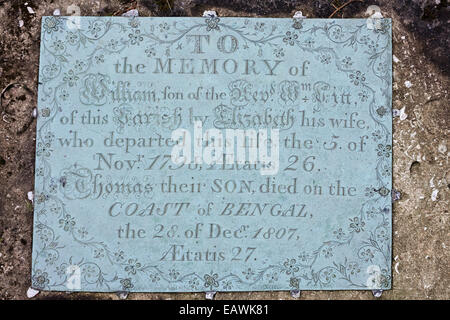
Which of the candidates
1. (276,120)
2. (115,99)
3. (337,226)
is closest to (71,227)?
(115,99)

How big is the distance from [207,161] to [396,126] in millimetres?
1722

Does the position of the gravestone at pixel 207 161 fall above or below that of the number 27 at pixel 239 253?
above

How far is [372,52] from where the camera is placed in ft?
14.5

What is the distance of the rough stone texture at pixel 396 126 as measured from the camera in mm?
4414

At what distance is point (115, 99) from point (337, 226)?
7.36ft

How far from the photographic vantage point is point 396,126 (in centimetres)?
446

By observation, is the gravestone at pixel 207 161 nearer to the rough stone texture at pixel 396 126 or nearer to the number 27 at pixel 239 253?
the number 27 at pixel 239 253

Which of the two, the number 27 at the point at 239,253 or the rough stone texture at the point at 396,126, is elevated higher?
the rough stone texture at the point at 396,126

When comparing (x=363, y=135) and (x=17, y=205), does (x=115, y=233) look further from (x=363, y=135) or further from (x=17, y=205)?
(x=363, y=135)

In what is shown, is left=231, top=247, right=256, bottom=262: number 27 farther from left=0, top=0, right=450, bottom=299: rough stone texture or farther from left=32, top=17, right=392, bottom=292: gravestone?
left=0, top=0, right=450, bottom=299: rough stone texture

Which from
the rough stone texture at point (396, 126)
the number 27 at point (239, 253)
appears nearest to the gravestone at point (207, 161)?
the number 27 at point (239, 253)

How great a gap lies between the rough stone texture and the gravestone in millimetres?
141

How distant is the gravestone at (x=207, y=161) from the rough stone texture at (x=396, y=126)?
0.46ft
